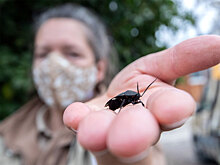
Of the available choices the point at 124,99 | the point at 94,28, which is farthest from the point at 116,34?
the point at 124,99

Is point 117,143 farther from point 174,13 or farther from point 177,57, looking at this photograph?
point 174,13

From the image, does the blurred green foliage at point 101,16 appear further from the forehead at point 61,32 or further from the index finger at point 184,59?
the index finger at point 184,59

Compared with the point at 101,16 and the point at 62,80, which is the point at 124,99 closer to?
the point at 62,80

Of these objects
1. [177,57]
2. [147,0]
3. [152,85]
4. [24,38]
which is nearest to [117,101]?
[152,85]

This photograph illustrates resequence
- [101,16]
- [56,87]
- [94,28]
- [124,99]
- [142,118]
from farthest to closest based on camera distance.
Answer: [101,16]
[94,28]
[56,87]
[124,99]
[142,118]

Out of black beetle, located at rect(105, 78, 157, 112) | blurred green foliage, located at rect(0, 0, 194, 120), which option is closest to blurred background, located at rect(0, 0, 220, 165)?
blurred green foliage, located at rect(0, 0, 194, 120)

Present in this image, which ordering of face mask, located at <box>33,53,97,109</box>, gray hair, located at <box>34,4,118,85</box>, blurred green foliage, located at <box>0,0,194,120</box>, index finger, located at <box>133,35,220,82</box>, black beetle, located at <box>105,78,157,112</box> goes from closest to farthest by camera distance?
index finger, located at <box>133,35,220,82</box>
black beetle, located at <box>105,78,157,112</box>
face mask, located at <box>33,53,97,109</box>
gray hair, located at <box>34,4,118,85</box>
blurred green foliage, located at <box>0,0,194,120</box>

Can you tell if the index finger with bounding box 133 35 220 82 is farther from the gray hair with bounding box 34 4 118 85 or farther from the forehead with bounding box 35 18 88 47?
the gray hair with bounding box 34 4 118 85
